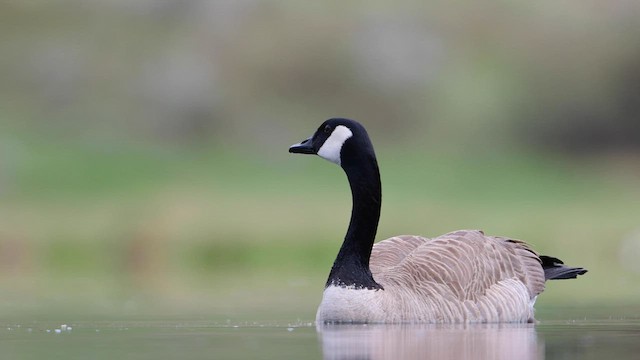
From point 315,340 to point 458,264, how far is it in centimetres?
297

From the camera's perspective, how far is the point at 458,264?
16062 mm

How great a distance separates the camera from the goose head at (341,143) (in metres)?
16.0

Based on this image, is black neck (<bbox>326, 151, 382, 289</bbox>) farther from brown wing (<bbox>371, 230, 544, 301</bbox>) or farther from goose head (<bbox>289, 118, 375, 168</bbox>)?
brown wing (<bbox>371, 230, 544, 301</bbox>)

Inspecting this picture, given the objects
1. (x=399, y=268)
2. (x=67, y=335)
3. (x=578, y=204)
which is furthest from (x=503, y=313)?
(x=578, y=204)

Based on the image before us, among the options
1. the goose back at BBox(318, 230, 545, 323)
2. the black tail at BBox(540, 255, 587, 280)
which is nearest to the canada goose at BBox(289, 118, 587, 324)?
the goose back at BBox(318, 230, 545, 323)

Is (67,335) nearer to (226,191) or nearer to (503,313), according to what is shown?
(503,313)

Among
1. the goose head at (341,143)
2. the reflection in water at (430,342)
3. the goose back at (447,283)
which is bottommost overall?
the reflection in water at (430,342)

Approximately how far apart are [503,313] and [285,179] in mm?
24700

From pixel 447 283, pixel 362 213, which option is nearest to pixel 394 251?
pixel 362 213

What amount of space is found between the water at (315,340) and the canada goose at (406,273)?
0.29 meters

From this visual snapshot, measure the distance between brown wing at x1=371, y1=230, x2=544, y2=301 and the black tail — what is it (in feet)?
0.99

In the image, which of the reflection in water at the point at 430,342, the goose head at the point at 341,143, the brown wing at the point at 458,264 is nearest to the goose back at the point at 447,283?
the brown wing at the point at 458,264

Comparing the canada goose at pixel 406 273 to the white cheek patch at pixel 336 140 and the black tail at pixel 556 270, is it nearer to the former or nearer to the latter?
the white cheek patch at pixel 336 140

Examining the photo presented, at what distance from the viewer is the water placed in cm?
1209
